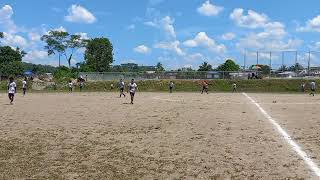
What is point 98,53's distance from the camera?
111 m

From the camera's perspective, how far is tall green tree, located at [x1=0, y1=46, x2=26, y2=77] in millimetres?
116850

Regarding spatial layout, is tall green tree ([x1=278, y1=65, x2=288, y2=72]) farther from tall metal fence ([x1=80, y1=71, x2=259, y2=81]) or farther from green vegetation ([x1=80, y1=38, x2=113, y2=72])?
green vegetation ([x1=80, y1=38, x2=113, y2=72])

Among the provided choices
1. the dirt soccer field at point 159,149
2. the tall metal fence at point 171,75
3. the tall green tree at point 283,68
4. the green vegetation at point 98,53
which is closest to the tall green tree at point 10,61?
the green vegetation at point 98,53

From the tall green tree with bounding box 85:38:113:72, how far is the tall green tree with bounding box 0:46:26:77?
57.7ft

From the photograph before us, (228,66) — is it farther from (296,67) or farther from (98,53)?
(296,67)

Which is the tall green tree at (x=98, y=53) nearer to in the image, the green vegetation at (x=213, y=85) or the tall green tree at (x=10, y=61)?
the tall green tree at (x=10, y=61)

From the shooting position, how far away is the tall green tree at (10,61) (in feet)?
383

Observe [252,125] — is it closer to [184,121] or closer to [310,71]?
[184,121]

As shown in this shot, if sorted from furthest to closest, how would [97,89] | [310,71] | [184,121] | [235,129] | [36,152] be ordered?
[310,71]
[97,89]
[184,121]
[235,129]
[36,152]

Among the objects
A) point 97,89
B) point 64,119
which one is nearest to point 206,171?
point 64,119

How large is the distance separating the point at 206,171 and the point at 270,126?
8.60 meters

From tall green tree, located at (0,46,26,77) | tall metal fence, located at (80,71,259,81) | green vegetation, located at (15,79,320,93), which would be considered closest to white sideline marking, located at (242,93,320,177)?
green vegetation, located at (15,79,320,93)

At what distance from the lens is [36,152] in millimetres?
11781

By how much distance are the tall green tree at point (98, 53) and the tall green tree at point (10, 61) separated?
17.6 m
